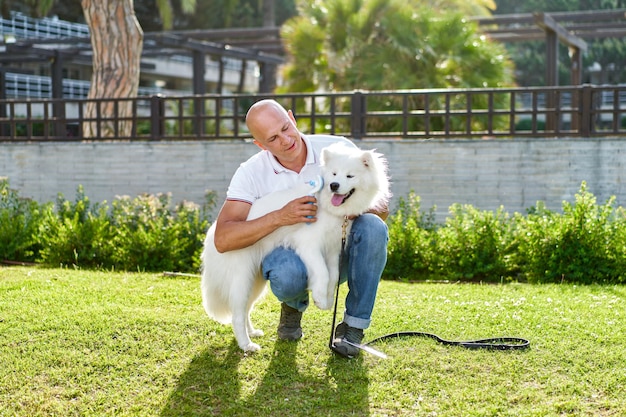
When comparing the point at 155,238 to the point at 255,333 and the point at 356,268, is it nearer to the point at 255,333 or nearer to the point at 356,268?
the point at 255,333

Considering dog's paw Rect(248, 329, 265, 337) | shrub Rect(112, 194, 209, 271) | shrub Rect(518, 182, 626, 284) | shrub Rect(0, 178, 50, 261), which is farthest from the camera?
shrub Rect(0, 178, 50, 261)

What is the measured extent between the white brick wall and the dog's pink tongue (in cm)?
619

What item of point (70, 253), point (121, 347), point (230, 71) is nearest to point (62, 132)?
point (70, 253)

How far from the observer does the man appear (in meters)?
3.85

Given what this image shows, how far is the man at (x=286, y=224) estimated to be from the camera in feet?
12.6

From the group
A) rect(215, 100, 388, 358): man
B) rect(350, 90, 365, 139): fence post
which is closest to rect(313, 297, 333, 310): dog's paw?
rect(215, 100, 388, 358): man

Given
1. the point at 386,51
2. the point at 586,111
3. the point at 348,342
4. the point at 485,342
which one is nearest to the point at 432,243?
the point at 485,342

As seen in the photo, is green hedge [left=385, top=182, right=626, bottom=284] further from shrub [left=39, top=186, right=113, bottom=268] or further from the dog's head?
the dog's head

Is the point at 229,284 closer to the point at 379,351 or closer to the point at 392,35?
the point at 379,351

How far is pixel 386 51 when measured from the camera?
14.4m

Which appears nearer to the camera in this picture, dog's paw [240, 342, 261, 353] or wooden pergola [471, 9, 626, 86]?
dog's paw [240, 342, 261, 353]

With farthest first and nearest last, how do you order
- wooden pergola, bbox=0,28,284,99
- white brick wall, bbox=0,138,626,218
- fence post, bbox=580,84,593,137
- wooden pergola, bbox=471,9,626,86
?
1. wooden pergola, bbox=0,28,284,99
2. wooden pergola, bbox=471,9,626,86
3. fence post, bbox=580,84,593,137
4. white brick wall, bbox=0,138,626,218

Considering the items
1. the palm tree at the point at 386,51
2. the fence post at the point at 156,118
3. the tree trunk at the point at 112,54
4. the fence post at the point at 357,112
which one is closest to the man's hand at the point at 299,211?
the fence post at the point at 357,112

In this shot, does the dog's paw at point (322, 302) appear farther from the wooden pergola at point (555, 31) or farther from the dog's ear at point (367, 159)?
the wooden pergola at point (555, 31)
